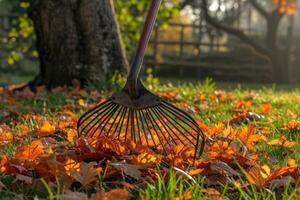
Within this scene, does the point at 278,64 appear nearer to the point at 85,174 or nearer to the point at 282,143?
the point at 282,143

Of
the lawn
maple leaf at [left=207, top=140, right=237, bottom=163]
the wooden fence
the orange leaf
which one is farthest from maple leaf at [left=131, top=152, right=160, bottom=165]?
the wooden fence

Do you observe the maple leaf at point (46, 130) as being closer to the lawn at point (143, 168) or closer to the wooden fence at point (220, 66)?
the lawn at point (143, 168)

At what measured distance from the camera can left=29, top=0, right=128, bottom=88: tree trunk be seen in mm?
5348

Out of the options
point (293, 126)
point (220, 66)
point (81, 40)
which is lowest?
point (220, 66)

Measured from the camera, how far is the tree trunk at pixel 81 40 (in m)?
5.35

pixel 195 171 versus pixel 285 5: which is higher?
pixel 285 5

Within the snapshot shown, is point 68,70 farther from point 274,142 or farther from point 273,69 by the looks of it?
point 273,69

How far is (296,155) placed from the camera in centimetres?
238

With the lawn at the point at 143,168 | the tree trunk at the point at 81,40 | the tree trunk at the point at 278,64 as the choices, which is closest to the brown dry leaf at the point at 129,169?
the lawn at the point at 143,168

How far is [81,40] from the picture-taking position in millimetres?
5375

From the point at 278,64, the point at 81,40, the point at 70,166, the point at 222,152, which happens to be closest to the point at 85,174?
the point at 70,166

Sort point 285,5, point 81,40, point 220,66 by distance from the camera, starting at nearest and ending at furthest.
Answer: point 81,40 → point 285,5 → point 220,66

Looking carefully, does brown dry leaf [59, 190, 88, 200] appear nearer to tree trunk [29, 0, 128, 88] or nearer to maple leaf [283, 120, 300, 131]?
maple leaf [283, 120, 300, 131]

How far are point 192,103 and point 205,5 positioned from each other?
39.5 feet
